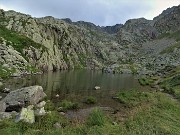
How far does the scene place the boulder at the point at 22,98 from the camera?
46450 mm

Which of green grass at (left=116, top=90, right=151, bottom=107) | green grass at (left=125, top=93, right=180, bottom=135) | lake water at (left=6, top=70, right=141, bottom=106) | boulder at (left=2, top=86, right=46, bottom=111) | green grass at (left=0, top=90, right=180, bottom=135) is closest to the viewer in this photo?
green grass at (left=0, top=90, right=180, bottom=135)

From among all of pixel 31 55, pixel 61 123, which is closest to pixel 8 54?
pixel 31 55

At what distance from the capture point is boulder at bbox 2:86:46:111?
46.5 meters

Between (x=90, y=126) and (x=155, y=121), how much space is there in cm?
683

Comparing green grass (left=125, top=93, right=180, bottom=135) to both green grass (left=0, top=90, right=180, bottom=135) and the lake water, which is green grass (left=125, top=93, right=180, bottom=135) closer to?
green grass (left=0, top=90, right=180, bottom=135)

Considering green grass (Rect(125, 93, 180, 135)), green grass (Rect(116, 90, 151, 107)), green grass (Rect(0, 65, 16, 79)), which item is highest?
green grass (Rect(0, 65, 16, 79))

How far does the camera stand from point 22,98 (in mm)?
49281

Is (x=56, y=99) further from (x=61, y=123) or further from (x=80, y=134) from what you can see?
(x=80, y=134)

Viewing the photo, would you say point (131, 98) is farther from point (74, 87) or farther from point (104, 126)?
point (104, 126)

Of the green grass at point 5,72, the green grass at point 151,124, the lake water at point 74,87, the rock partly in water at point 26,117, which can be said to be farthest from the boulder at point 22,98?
the green grass at point 5,72

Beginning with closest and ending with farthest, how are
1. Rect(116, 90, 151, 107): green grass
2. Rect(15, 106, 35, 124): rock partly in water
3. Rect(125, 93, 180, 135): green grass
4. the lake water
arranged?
1. Rect(125, 93, 180, 135): green grass
2. Rect(15, 106, 35, 124): rock partly in water
3. Rect(116, 90, 151, 107): green grass
4. the lake water

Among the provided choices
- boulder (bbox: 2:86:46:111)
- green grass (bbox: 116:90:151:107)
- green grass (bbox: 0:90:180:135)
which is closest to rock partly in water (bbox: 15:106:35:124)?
green grass (bbox: 0:90:180:135)

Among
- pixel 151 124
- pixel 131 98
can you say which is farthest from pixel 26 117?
pixel 131 98

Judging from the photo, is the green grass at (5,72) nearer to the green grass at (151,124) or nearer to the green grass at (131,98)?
the green grass at (131,98)
